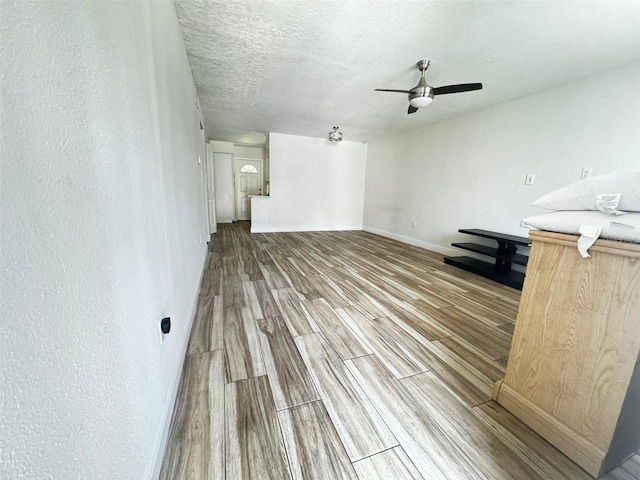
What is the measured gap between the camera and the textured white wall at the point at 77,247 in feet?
1.10

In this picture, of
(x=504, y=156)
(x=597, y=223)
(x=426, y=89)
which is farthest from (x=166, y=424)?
(x=504, y=156)

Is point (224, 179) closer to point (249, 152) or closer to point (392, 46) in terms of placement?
point (249, 152)

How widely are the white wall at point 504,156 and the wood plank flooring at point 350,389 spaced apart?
1.54 m

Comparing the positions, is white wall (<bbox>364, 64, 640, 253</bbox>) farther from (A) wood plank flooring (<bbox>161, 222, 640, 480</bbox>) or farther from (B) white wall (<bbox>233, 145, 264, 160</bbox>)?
(B) white wall (<bbox>233, 145, 264, 160</bbox>)

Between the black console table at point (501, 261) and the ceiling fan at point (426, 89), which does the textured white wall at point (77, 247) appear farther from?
the black console table at point (501, 261)

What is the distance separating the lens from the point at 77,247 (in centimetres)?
48

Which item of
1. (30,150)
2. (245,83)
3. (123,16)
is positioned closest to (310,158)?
(245,83)

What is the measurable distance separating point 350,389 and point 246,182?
7.59 m

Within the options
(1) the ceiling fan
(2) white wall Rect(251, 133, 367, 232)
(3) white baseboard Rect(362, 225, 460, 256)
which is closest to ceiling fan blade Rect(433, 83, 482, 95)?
(1) the ceiling fan

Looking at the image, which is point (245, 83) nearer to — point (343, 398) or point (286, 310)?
point (286, 310)

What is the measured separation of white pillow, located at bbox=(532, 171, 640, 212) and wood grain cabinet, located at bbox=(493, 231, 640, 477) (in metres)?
0.18

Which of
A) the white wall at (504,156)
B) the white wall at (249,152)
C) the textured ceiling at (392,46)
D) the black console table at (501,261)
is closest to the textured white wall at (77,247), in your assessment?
the textured ceiling at (392,46)

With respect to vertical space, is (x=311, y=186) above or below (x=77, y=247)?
above

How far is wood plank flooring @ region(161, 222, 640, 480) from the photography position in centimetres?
93
